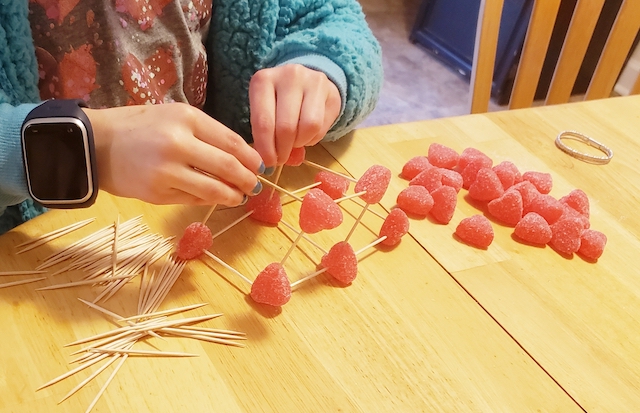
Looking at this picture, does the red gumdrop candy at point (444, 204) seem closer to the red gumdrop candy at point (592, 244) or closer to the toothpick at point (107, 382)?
Answer: the red gumdrop candy at point (592, 244)

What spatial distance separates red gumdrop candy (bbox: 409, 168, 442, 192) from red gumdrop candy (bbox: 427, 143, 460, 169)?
4 centimetres

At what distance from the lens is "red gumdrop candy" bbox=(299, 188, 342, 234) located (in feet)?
1.97

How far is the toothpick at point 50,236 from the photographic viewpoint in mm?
597

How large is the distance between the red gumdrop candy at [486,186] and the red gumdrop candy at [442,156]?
57mm

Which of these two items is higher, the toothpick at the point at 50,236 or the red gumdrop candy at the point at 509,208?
the toothpick at the point at 50,236

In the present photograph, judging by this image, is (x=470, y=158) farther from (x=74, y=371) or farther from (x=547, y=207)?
(x=74, y=371)

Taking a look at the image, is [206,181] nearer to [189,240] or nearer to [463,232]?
[189,240]

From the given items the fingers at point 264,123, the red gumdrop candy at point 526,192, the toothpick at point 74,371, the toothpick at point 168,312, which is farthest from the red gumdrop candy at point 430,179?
the toothpick at point 74,371

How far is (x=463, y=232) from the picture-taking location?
71 cm

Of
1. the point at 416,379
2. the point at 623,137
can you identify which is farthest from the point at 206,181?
the point at 623,137

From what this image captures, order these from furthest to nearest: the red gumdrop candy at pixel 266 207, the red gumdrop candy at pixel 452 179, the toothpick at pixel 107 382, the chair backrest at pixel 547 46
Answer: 1. the chair backrest at pixel 547 46
2. the red gumdrop candy at pixel 452 179
3. the red gumdrop candy at pixel 266 207
4. the toothpick at pixel 107 382

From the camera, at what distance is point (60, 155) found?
533 mm

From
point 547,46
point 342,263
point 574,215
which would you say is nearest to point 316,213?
point 342,263

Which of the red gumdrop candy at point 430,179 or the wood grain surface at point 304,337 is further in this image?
the red gumdrop candy at point 430,179
